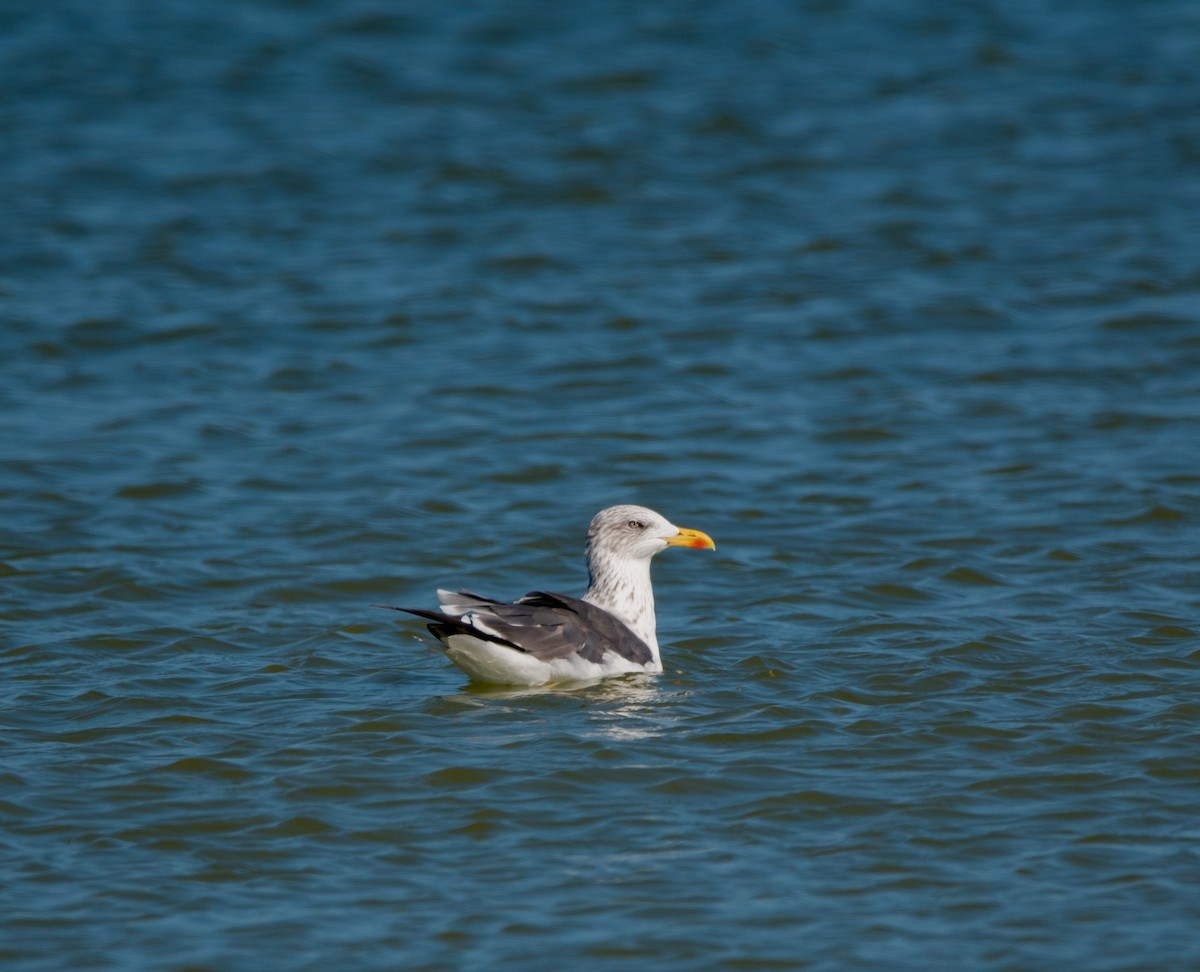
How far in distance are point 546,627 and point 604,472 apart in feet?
14.4

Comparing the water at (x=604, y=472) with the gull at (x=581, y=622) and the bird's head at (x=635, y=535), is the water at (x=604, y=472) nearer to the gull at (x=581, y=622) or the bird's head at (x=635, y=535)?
the gull at (x=581, y=622)

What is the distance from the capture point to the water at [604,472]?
7520mm

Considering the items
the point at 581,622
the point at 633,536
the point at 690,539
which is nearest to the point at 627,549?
the point at 633,536

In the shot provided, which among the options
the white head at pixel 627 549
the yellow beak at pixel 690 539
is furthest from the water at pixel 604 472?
the yellow beak at pixel 690 539

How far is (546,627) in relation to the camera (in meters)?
9.96

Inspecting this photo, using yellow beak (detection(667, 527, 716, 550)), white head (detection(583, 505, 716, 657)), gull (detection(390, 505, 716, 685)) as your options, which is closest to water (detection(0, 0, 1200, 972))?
gull (detection(390, 505, 716, 685))

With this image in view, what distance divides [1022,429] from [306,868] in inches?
351

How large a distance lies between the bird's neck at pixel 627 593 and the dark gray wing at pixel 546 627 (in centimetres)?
14

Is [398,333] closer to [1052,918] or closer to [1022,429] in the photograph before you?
[1022,429]

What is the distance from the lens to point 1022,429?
1488cm

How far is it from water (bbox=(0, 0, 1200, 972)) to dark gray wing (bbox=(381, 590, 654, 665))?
0.25 m

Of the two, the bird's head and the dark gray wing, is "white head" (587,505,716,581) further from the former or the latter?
the dark gray wing

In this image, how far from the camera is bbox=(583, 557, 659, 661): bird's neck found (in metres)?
10.6

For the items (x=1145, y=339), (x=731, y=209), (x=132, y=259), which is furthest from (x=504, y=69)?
(x=1145, y=339)
